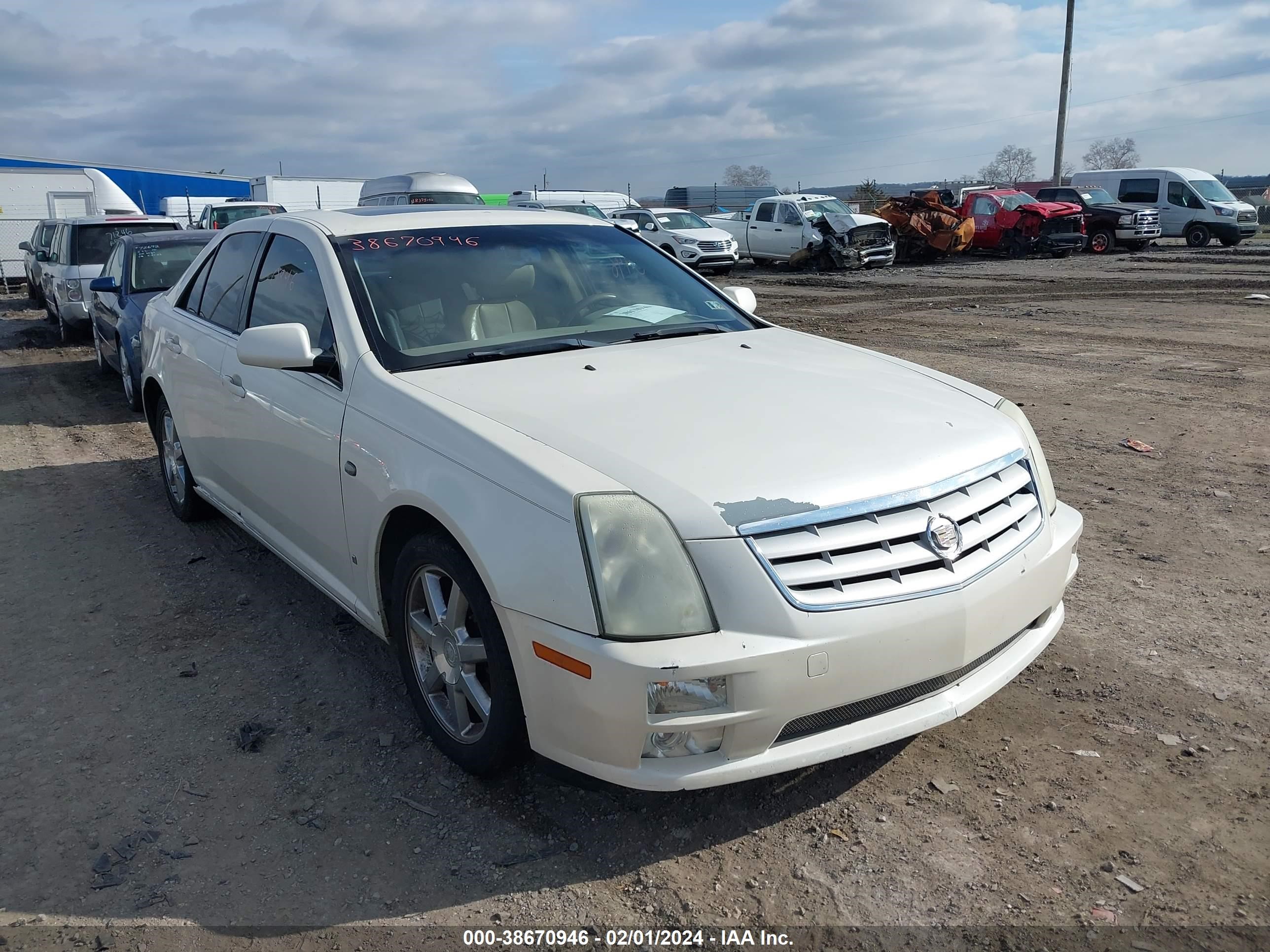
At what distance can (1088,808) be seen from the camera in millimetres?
2945

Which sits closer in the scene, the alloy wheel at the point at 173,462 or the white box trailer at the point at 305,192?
the alloy wheel at the point at 173,462

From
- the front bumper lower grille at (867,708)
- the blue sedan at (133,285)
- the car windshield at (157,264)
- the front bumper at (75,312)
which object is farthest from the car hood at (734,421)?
the front bumper at (75,312)

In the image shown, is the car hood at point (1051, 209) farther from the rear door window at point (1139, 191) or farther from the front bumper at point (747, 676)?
the front bumper at point (747, 676)

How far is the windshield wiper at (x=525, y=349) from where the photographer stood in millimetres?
3662

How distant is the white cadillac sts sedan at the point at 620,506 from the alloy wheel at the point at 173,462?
1.44 meters

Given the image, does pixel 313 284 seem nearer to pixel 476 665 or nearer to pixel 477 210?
pixel 477 210

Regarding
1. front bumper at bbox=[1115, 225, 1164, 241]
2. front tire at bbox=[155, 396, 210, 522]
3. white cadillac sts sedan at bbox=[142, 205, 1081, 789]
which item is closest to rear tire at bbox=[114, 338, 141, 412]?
front tire at bbox=[155, 396, 210, 522]

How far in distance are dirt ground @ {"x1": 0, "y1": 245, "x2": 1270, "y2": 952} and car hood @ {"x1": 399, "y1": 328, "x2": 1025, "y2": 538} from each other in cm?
97

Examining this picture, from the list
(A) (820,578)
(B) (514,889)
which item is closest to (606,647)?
(A) (820,578)

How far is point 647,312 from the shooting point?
4.29 meters

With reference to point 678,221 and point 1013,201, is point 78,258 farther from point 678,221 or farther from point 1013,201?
point 1013,201

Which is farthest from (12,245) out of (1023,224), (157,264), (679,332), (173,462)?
(1023,224)

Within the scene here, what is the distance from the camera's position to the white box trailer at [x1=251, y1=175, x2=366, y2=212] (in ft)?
116

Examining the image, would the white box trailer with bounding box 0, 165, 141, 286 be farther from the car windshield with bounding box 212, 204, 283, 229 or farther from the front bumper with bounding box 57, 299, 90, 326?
the front bumper with bounding box 57, 299, 90, 326
